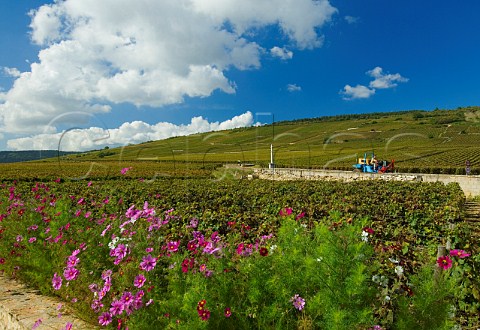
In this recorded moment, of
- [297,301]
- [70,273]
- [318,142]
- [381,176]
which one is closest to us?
[297,301]

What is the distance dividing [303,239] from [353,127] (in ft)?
498

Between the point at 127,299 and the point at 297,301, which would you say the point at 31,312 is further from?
the point at 297,301

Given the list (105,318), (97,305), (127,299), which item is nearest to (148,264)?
(127,299)

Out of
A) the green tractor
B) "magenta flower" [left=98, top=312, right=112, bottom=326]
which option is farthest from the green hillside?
"magenta flower" [left=98, top=312, right=112, bottom=326]

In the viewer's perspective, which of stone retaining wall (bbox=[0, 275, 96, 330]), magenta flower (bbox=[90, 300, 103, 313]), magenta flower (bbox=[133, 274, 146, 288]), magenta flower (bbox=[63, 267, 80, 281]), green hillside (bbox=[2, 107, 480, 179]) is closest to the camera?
magenta flower (bbox=[133, 274, 146, 288])

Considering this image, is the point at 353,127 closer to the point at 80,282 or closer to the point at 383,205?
the point at 383,205

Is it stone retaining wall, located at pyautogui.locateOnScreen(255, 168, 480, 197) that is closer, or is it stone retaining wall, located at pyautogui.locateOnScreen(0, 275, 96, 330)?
stone retaining wall, located at pyautogui.locateOnScreen(0, 275, 96, 330)

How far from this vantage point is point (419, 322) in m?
2.17

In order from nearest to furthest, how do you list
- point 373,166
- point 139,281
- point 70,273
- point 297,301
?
point 297,301 → point 139,281 → point 70,273 → point 373,166

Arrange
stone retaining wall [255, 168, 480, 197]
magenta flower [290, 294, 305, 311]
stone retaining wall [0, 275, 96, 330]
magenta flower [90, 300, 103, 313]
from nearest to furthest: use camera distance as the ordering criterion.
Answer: magenta flower [290, 294, 305, 311], magenta flower [90, 300, 103, 313], stone retaining wall [0, 275, 96, 330], stone retaining wall [255, 168, 480, 197]

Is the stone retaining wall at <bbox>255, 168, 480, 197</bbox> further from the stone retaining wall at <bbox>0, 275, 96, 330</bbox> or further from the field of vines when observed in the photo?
the stone retaining wall at <bbox>0, 275, 96, 330</bbox>

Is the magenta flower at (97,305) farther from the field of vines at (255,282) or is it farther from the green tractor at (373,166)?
the green tractor at (373,166)

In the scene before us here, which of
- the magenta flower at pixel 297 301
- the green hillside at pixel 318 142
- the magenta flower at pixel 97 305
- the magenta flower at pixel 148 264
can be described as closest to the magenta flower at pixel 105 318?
the magenta flower at pixel 97 305

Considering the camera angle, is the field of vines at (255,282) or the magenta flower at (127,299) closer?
the field of vines at (255,282)
